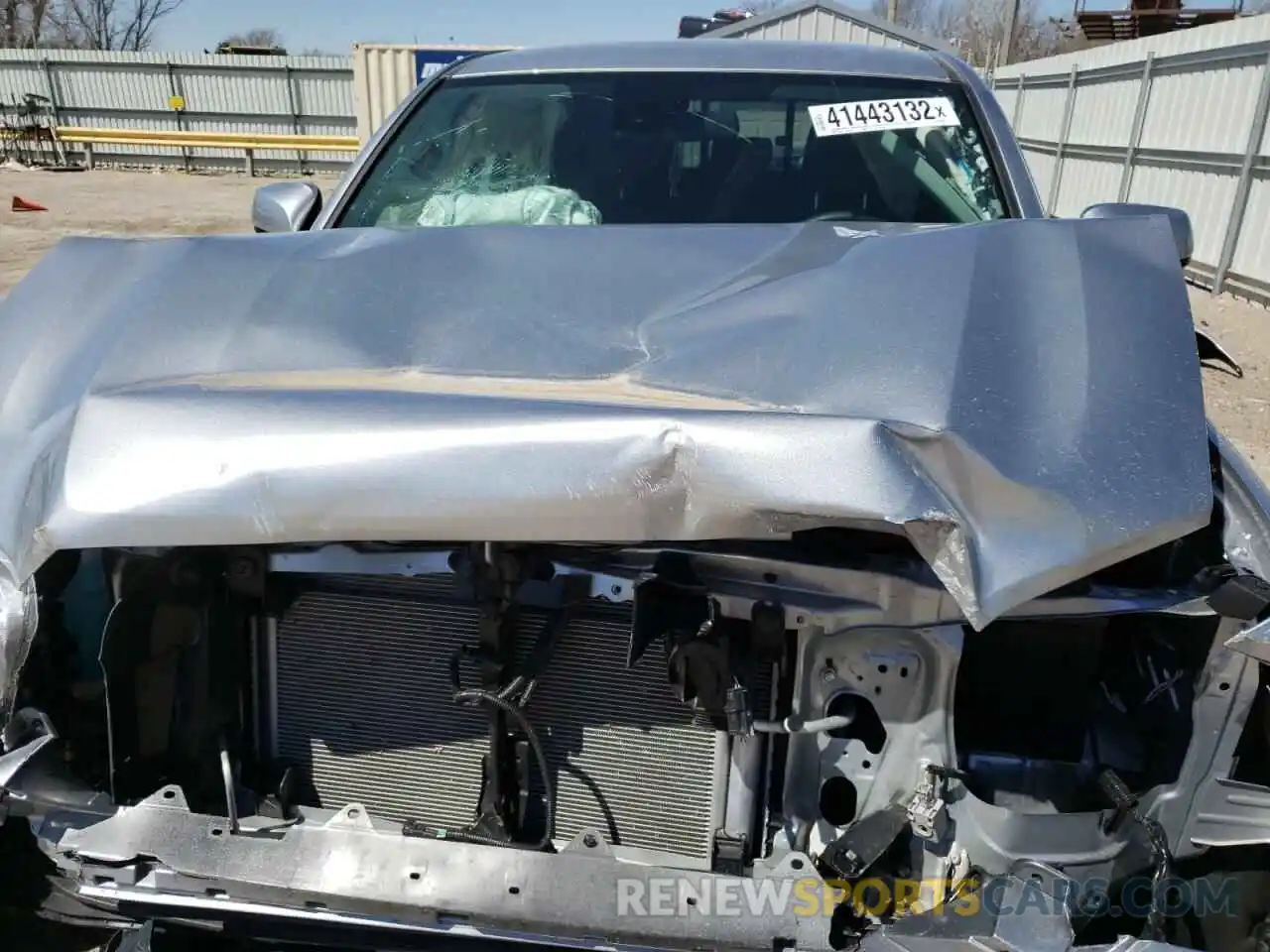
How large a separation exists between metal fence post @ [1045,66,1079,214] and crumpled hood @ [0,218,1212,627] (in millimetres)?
12905

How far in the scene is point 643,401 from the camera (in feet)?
4.87

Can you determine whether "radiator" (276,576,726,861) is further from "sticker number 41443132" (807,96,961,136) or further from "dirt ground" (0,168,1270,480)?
"dirt ground" (0,168,1270,480)

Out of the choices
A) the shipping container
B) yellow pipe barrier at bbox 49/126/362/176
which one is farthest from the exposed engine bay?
yellow pipe barrier at bbox 49/126/362/176

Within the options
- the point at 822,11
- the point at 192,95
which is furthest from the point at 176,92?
the point at 822,11

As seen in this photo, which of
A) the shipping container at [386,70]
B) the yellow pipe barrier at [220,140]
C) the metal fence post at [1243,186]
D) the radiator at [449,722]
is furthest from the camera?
the yellow pipe barrier at [220,140]

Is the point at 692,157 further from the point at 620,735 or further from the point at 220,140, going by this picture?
the point at 220,140

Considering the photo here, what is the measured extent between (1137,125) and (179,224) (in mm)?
11999

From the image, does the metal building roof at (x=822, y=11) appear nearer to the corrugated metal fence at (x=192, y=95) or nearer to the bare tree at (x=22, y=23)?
the corrugated metal fence at (x=192, y=95)

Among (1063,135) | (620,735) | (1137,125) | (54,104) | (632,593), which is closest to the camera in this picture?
(632,593)

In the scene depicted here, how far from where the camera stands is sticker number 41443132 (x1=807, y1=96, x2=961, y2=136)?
105 inches

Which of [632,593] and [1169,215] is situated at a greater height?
[1169,215]

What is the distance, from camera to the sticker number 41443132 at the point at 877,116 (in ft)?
8.73

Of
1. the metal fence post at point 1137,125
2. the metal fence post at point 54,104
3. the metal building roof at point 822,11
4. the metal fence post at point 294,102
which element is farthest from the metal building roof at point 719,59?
the metal fence post at point 54,104

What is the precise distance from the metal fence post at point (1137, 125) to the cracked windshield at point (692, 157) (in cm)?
964
